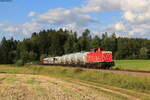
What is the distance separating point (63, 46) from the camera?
534 feet

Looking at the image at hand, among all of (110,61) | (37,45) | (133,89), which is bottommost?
(133,89)

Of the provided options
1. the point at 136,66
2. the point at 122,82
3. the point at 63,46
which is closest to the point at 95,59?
the point at 136,66

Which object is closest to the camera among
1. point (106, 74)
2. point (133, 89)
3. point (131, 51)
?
point (133, 89)

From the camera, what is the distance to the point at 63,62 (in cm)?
7462

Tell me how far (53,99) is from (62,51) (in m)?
144

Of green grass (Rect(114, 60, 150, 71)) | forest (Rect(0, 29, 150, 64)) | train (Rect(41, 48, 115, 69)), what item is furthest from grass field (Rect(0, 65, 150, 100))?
forest (Rect(0, 29, 150, 64))

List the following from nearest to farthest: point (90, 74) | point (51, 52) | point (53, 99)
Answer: point (53, 99) → point (90, 74) → point (51, 52)

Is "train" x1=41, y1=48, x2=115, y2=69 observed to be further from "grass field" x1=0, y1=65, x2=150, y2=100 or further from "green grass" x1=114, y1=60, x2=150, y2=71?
"green grass" x1=114, y1=60, x2=150, y2=71

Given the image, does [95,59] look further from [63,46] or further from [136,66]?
[63,46]

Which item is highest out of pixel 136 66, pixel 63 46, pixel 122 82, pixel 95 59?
pixel 63 46

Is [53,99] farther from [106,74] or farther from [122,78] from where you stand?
[106,74]

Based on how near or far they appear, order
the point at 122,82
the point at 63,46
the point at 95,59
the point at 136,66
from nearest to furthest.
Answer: the point at 122,82, the point at 95,59, the point at 136,66, the point at 63,46

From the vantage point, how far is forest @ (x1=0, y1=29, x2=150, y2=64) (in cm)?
14338

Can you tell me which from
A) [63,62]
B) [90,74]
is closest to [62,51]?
[63,62]
